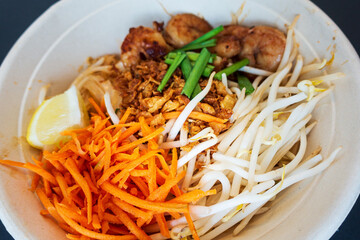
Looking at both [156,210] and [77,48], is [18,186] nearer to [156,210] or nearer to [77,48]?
[156,210]

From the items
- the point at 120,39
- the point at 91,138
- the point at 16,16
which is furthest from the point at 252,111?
the point at 16,16

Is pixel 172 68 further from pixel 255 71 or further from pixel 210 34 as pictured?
pixel 255 71

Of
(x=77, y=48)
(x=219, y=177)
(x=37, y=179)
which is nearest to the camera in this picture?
(x=219, y=177)

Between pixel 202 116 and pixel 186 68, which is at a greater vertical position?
pixel 186 68

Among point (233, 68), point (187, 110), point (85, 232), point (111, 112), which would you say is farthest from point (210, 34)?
point (85, 232)

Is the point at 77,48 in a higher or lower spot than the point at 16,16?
lower

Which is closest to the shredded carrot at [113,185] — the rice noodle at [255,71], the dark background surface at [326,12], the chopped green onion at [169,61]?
the chopped green onion at [169,61]

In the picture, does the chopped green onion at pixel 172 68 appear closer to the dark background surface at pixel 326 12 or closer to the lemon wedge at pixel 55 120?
the lemon wedge at pixel 55 120
